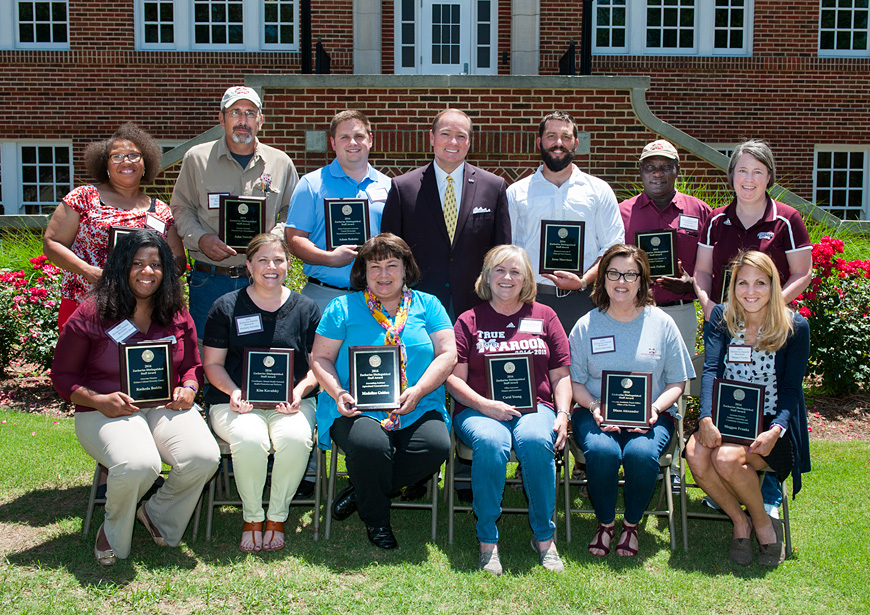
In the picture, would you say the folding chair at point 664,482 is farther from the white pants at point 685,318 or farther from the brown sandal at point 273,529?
the brown sandal at point 273,529

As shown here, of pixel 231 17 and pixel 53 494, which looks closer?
pixel 53 494

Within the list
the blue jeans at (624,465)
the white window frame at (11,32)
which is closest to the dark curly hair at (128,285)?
the blue jeans at (624,465)

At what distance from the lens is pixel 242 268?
5234 mm

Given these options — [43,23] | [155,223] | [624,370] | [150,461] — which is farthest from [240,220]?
[43,23]

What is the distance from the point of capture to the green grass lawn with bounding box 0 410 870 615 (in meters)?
3.78

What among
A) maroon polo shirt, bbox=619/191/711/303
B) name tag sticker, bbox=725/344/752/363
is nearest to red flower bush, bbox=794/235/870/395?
maroon polo shirt, bbox=619/191/711/303

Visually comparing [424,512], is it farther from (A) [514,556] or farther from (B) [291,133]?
(B) [291,133]

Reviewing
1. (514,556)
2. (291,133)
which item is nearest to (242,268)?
(514,556)

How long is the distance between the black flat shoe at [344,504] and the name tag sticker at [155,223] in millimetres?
2053

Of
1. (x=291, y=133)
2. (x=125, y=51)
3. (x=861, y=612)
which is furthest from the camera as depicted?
(x=125, y=51)

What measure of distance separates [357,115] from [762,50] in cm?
1163

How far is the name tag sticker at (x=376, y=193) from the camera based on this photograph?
520 centimetres

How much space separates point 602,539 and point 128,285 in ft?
9.97

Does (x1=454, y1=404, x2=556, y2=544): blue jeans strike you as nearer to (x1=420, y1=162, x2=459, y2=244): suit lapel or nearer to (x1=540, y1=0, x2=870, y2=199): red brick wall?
(x1=420, y1=162, x2=459, y2=244): suit lapel
